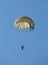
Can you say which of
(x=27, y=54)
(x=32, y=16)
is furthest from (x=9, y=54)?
(x=32, y=16)

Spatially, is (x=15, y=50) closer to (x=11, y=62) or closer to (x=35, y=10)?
(x=11, y=62)

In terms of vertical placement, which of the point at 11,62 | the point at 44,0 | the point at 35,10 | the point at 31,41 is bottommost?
the point at 11,62

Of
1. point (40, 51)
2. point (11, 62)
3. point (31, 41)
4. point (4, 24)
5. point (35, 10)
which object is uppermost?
point (35, 10)

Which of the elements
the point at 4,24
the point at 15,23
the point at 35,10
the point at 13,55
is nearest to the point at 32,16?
the point at 35,10

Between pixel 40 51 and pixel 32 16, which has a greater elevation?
pixel 32 16

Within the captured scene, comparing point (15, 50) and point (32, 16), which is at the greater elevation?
point (32, 16)

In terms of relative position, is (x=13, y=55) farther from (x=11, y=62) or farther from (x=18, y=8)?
(x=18, y=8)
